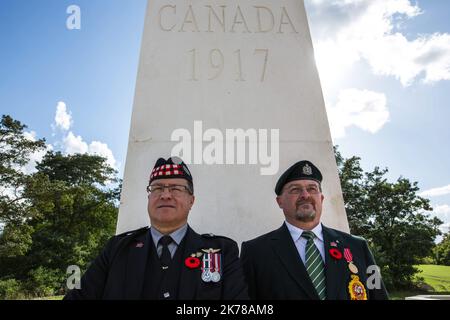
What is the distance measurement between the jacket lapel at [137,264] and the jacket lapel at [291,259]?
3.21 feet

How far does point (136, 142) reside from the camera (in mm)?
4094

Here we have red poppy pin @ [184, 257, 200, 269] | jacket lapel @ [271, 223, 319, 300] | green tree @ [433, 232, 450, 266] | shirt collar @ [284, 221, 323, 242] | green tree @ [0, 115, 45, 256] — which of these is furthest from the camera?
green tree @ [433, 232, 450, 266]

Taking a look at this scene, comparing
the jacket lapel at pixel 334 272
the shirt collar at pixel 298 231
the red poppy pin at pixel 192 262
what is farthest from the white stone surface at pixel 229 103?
the red poppy pin at pixel 192 262

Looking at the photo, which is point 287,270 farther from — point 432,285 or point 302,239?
point 432,285

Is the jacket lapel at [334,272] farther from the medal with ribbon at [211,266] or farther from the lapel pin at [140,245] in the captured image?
the lapel pin at [140,245]

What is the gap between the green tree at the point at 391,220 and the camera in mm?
22000

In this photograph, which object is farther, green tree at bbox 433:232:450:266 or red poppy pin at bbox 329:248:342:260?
green tree at bbox 433:232:450:266

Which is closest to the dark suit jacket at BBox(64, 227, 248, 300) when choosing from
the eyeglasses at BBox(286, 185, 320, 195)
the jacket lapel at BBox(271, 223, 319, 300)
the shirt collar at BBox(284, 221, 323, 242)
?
the jacket lapel at BBox(271, 223, 319, 300)

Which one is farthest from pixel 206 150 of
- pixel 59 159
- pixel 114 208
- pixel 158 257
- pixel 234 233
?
pixel 59 159

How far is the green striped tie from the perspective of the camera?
280 cm

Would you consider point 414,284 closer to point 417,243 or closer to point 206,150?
point 417,243

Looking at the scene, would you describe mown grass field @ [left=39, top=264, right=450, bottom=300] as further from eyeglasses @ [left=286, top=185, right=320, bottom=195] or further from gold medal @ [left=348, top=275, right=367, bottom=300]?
eyeglasses @ [left=286, top=185, right=320, bottom=195]

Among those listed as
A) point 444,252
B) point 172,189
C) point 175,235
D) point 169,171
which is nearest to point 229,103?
point 169,171
